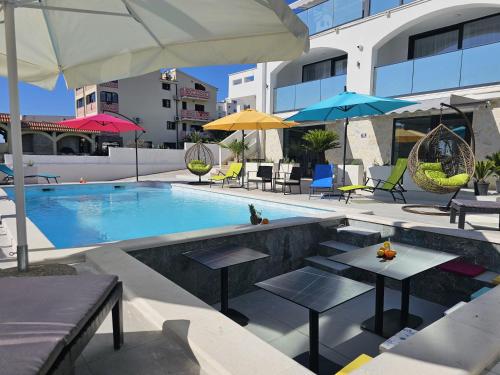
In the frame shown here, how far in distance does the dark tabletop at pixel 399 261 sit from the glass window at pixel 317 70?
14.6 metres

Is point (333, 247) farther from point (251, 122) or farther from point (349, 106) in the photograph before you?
point (251, 122)

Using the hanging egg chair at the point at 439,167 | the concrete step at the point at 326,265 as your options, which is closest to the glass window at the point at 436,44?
the hanging egg chair at the point at 439,167

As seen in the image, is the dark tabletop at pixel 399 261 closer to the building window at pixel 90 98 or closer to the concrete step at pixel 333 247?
the concrete step at pixel 333 247

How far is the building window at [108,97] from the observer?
3559 centimetres

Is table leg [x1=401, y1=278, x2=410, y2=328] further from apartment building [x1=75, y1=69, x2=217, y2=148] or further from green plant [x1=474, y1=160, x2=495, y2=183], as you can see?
apartment building [x1=75, y1=69, x2=217, y2=148]

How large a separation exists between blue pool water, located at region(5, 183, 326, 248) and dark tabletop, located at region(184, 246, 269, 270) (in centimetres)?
324

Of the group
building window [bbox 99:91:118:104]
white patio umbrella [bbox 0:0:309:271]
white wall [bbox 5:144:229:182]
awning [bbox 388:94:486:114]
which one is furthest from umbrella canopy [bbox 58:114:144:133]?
building window [bbox 99:91:118:104]

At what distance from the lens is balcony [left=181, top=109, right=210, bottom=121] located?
41344mm

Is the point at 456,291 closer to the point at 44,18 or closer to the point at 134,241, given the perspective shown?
the point at 134,241

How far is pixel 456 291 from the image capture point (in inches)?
179

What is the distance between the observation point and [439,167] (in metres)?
8.33

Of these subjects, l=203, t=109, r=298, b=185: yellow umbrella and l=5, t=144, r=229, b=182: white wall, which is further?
l=5, t=144, r=229, b=182: white wall

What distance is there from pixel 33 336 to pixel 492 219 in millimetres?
7530

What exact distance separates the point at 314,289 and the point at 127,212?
753 centimetres
